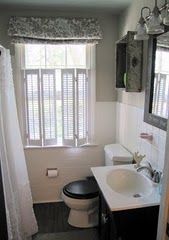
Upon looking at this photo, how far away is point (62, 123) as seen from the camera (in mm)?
2740

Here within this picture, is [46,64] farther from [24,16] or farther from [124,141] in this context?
[124,141]

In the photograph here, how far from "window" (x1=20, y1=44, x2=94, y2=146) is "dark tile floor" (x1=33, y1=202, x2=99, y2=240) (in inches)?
32.0

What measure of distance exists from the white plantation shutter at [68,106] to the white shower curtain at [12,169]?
2.54ft

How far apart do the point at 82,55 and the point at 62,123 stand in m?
0.87

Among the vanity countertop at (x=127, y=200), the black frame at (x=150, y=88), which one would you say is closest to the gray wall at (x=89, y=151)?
the black frame at (x=150, y=88)

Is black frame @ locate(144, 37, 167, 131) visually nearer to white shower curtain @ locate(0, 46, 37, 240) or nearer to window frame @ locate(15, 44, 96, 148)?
window frame @ locate(15, 44, 96, 148)

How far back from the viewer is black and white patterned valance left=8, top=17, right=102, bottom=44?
8.00 ft

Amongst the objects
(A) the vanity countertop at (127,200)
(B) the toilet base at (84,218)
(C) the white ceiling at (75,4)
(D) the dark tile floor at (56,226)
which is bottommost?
(D) the dark tile floor at (56,226)

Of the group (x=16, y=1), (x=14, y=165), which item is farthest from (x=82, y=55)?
(x=14, y=165)

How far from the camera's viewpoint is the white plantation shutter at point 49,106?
104 inches

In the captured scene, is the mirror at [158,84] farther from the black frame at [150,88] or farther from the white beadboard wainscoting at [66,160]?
the white beadboard wainscoting at [66,160]

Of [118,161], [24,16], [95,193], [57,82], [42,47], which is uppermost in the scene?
[24,16]

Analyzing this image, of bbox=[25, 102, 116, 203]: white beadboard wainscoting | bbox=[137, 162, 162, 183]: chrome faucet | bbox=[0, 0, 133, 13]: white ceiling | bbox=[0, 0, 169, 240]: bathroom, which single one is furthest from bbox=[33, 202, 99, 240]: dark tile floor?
bbox=[0, 0, 133, 13]: white ceiling

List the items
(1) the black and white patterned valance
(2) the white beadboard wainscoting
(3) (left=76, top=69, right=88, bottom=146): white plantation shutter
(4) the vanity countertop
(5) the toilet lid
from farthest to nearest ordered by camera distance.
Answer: (2) the white beadboard wainscoting → (3) (left=76, top=69, right=88, bottom=146): white plantation shutter → (1) the black and white patterned valance → (5) the toilet lid → (4) the vanity countertop
